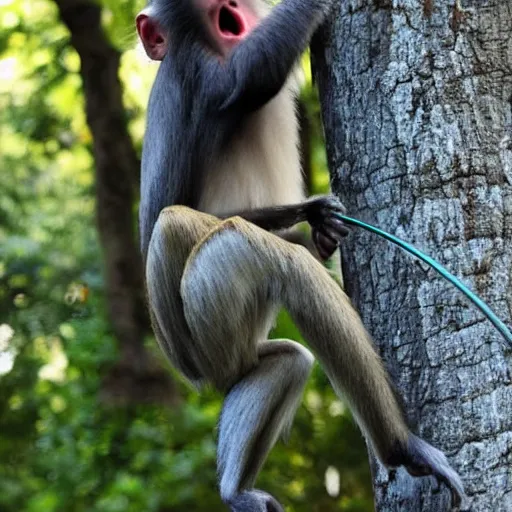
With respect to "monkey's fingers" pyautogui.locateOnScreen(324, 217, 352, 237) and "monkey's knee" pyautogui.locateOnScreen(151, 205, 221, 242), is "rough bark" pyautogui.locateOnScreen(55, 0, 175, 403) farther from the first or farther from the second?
"monkey's fingers" pyautogui.locateOnScreen(324, 217, 352, 237)

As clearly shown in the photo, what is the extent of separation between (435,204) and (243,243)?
705 millimetres

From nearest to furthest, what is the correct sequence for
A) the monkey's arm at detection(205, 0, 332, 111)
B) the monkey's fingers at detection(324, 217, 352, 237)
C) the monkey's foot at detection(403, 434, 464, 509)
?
the monkey's foot at detection(403, 434, 464, 509)
the monkey's fingers at detection(324, 217, 352, 237)
the monkey's arm at detection(205, 0, 332, 111)

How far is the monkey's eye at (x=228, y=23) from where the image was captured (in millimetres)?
4316

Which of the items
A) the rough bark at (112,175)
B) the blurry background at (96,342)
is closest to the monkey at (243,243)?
the blurry background at (96,342)

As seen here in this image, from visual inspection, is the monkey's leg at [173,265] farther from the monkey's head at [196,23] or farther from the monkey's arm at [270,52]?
the monkey's head at [196,23]

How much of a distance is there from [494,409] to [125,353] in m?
4.56

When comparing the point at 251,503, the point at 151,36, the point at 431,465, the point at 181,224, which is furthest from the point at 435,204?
the point at 151,36

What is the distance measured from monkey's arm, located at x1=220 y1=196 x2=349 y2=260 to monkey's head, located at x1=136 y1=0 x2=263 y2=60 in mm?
684

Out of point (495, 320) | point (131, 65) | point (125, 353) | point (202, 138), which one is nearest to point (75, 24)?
point (131, 65)

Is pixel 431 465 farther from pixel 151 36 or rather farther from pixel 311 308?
pixel 151 36

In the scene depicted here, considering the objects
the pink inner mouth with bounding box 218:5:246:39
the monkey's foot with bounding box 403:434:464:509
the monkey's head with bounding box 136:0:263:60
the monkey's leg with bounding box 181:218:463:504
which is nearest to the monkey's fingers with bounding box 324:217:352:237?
the monkey's leg with bounding box 181:218:463:504

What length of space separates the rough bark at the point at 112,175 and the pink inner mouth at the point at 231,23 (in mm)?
3600

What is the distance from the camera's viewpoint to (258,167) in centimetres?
438

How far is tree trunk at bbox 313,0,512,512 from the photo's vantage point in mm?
3352
